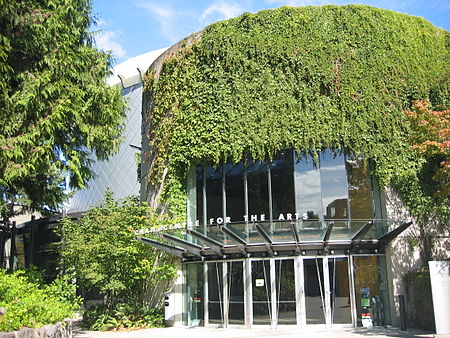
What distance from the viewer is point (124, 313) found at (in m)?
18.0

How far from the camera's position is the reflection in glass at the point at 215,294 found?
17.1 m

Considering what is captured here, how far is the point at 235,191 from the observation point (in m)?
17.9

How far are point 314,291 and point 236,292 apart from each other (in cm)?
278

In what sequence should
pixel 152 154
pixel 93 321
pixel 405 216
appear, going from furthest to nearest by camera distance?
pixel 152 154, pixel 93 321, pixel 405 216

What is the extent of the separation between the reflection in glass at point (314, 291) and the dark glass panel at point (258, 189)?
2357mm

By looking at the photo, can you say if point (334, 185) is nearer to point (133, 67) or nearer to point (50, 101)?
point (50, 101)

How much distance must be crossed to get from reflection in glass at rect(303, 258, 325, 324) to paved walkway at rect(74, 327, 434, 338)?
46cm

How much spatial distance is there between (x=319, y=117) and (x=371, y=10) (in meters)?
5.11

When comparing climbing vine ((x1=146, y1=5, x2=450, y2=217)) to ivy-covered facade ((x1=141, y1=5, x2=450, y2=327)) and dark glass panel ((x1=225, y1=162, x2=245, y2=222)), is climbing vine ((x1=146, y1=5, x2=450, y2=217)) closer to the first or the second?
ivy-covered facade ((x1=141, y1=5, x2=450, y2=327))

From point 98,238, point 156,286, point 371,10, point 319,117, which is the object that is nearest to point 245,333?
point 156,286

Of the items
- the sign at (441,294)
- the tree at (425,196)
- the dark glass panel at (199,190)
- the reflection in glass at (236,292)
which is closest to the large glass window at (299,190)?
the dark glass panel at (199,190)

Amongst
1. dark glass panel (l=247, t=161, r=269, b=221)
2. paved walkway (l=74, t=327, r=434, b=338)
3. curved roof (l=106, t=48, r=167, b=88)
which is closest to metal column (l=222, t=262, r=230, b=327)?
paved walkway (l=74, t=327, r=434, b=338)

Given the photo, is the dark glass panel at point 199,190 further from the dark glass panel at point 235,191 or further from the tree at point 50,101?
the tree at point 50,101

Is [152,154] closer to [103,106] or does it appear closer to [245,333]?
[103,106]
